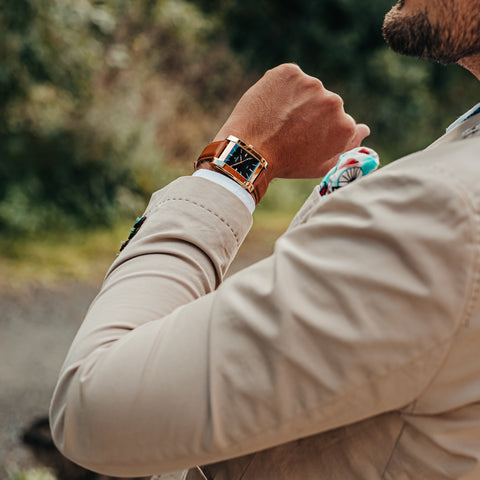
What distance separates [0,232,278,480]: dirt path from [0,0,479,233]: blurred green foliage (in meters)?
1.32

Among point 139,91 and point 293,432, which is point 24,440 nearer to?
point 293,432

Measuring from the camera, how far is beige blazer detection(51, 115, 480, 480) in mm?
679

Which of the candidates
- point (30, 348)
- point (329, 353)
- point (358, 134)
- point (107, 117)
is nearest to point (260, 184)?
point (358, 134)

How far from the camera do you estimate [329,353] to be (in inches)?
27.3

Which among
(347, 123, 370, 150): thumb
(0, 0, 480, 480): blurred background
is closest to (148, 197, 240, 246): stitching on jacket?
(347, 123, 370, 150): thumb

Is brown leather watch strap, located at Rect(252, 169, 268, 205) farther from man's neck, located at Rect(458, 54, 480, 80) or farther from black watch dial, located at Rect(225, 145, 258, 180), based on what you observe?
man's neck, located at Rect(458, 54, 480, 80)

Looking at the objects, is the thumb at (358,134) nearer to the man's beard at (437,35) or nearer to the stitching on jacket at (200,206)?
the man's beard at (437,35)

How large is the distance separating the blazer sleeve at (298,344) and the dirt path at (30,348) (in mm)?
2699

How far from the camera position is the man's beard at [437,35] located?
93 cm

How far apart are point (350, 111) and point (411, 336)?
12.0 m

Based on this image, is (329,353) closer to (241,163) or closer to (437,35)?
(241,163)

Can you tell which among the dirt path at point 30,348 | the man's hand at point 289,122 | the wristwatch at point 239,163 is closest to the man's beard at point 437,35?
the man's hand at point 289,122

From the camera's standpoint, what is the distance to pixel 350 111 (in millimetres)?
12109

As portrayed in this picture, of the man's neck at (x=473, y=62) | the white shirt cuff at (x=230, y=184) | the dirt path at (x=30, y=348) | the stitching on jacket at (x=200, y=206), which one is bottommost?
the dirt path at (x=30, y=348)
